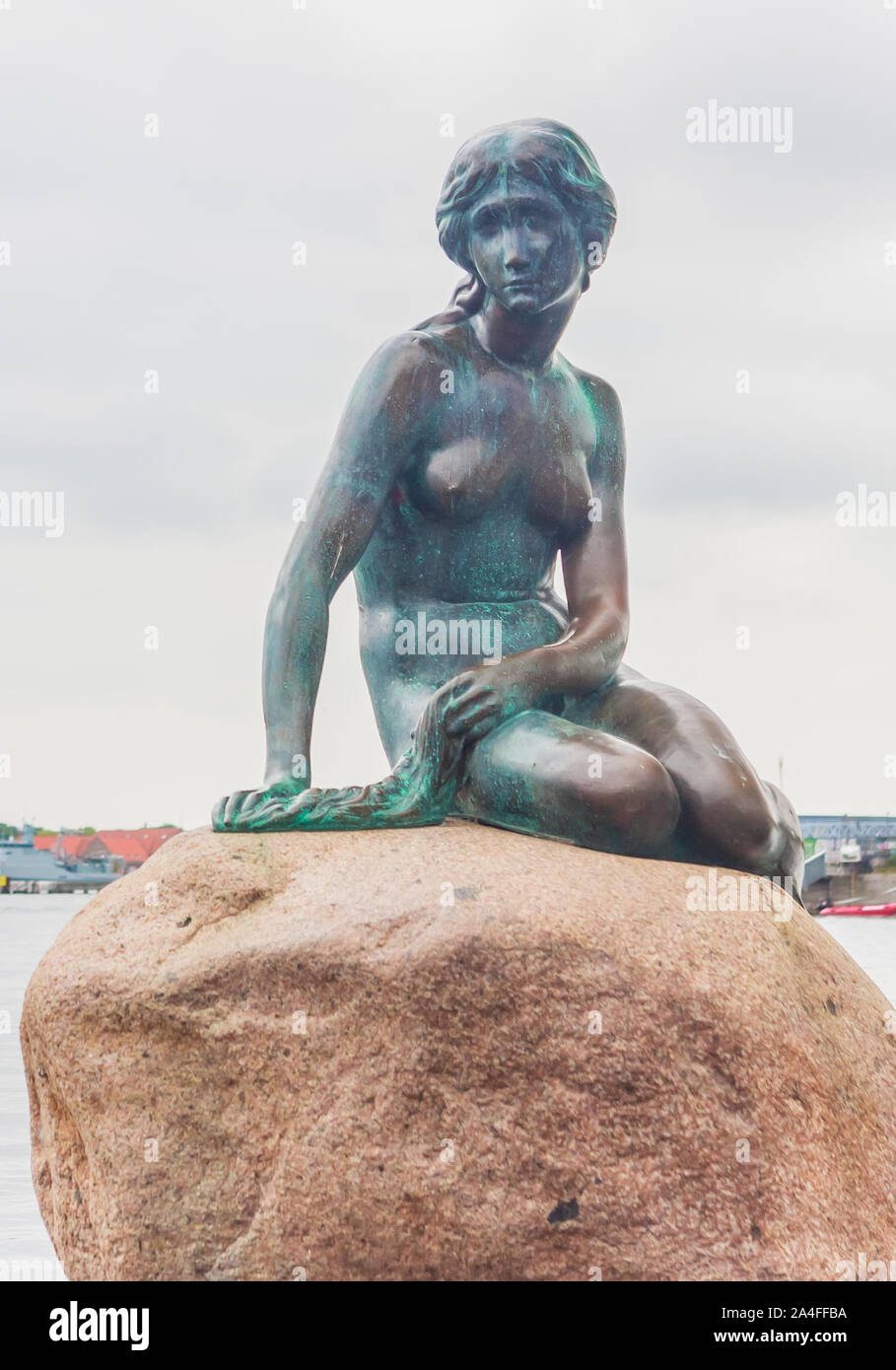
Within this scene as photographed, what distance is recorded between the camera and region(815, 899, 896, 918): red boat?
3475cm

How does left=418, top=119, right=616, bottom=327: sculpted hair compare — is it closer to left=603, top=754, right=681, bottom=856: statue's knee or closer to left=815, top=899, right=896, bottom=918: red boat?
left=603, top=754, right=681, bottom=856: statue's knee

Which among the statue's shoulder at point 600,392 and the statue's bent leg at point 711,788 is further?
the statue's shoulder at point 600,392

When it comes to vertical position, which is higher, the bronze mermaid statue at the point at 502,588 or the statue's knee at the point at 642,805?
the bronze mermaid statue at the point at 502,588

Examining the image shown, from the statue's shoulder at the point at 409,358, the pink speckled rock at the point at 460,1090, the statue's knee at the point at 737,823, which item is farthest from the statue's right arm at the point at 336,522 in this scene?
the statue's knee at the point at 737,823

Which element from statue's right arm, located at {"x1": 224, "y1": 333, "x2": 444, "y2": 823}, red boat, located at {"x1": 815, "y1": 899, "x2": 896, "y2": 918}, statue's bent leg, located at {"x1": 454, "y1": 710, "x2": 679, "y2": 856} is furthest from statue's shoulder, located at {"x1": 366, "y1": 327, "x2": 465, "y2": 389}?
red boat, located at {"x1": 815, "y1": 899, "x2": 896, "y2": 918}

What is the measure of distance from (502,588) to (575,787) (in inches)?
39.9

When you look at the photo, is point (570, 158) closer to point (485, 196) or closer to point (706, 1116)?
point (485, 196)

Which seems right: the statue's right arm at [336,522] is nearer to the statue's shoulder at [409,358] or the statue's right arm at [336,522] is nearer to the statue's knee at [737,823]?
the statue's shoulder at [409,358]

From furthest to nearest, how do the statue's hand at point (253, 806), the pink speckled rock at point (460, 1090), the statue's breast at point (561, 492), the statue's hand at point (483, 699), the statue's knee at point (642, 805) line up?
the statue's breast at point (561, 492)
the statue's hand at point (483, 699)
the statue's hand at point (253, 806)
the statue's knee at point (642, 805)
the pink speckled rock at point (460, 1090)

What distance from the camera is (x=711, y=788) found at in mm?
5578

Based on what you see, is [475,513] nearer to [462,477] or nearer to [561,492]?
[462,477]

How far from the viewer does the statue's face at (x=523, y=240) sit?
583 cm

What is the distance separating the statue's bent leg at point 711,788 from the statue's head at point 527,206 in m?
1.41

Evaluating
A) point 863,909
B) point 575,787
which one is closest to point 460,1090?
point 575,787
